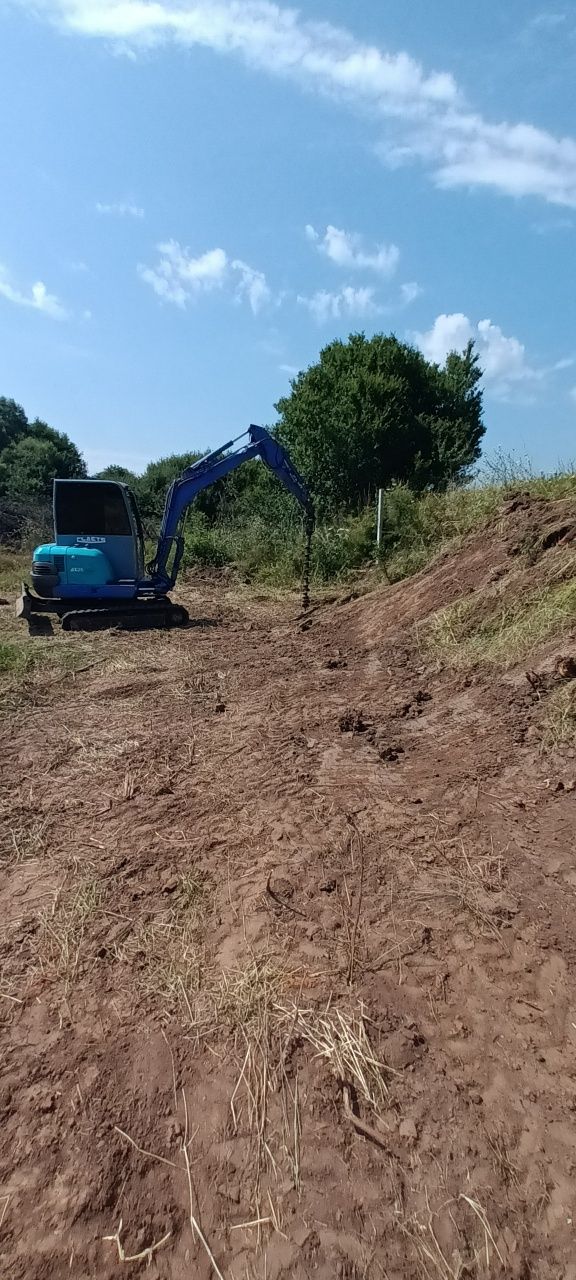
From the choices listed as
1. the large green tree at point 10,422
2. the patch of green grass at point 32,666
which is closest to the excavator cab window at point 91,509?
the patch of green grass at point 32,666

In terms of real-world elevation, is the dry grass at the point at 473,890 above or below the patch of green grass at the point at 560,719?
below

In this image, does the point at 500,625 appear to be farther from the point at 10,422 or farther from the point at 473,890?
the point at 10,422

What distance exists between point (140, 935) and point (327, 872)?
0.91 m

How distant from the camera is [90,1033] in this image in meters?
2.51

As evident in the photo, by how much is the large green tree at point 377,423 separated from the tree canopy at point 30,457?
11004 mm

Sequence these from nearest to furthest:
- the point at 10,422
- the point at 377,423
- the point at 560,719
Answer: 1. the point at 560,719
2. the point at 377,423
3. the point at 10,422

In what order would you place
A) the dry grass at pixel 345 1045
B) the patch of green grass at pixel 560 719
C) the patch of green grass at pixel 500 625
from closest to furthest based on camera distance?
the dry grass at pixel 345 1045 → the patch of green grass at pixel 560 719 → the patch of green grass at pixel 500 625

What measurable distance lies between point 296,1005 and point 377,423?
636 inches

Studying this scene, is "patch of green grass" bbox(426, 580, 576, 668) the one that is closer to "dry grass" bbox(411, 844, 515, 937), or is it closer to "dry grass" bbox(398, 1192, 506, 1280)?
"dry grass" bbox(411, 844, 515, 937)

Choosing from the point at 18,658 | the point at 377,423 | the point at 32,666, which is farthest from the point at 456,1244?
the point at 377,423

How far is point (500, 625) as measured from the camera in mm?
6375

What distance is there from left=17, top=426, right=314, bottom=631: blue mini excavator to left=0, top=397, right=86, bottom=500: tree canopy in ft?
50.3

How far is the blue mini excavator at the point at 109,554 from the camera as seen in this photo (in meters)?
10.6

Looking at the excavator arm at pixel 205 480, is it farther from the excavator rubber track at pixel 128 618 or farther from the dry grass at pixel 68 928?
the dry grass at pixel 68 928
